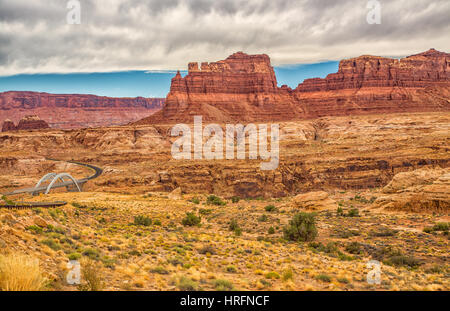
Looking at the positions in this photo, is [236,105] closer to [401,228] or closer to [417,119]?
[417,119]

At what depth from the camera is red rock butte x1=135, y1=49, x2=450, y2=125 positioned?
4722 inches

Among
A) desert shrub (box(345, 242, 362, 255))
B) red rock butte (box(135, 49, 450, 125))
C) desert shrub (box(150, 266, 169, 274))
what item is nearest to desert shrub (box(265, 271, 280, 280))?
desert shrub (box(150, 266, 169, 274))

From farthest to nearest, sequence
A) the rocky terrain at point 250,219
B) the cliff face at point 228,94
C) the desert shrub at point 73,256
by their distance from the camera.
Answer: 1. the cliff face at point 228,94
2. the rocky terrain at point 250,219
3. the desert shrub at point 73,256

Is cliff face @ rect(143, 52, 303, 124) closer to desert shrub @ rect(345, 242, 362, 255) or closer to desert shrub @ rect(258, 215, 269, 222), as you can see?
desert shrub @ rect(258, 215, 269, 222)

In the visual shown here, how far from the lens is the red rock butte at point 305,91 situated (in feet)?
393

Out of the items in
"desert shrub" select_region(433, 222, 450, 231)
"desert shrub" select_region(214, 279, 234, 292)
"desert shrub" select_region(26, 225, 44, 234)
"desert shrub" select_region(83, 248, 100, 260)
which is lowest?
"desert shrub" select_region(433, 222, 450, 231)

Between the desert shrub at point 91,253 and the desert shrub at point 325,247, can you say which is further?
the desert shrub at point 325,247

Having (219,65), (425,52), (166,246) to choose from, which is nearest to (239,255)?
(166,246)

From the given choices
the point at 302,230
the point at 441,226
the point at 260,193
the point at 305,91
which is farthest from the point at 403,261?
the point at 305,91

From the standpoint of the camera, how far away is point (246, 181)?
2425 inches

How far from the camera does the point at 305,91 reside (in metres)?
145

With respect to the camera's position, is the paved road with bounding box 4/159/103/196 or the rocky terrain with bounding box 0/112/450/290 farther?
the paved road with bounding box 4/159/103/196

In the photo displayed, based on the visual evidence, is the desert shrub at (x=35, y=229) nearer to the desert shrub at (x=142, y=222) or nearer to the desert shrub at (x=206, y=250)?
the desert shrub at (x=206, y=250)

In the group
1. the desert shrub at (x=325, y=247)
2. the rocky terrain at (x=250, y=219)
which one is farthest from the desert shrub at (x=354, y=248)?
the desert shrub at (x=325, y=247)
